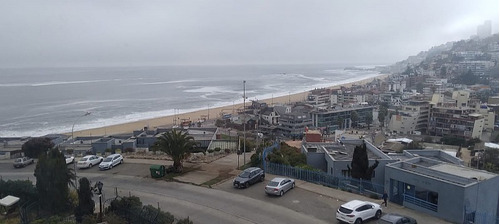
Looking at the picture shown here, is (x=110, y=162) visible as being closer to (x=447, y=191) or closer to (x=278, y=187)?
(x=278, y=187)

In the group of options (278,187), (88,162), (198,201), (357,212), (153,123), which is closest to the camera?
(357,212)

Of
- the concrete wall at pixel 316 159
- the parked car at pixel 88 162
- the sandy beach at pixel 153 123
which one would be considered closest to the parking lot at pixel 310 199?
the concrete wall at pixel 316 159

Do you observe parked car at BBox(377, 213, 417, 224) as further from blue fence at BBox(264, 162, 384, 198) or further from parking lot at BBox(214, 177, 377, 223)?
blue fence at BBox(264, 162, 384, 198)

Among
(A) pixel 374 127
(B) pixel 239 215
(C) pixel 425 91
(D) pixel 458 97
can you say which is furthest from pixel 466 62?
(B) pixel 239 215

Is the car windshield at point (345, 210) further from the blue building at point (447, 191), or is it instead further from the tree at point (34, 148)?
the tree at point (34, 148)

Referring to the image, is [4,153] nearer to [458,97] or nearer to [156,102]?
[156,102]

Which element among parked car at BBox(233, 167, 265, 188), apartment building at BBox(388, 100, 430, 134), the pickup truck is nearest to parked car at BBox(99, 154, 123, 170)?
the pickup truck

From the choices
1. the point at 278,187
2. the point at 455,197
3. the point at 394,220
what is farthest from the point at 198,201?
the point at 455,197
